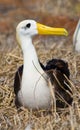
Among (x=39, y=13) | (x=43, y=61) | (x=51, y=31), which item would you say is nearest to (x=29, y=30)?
(x=51, y=31)

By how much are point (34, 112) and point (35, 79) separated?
1.01ft

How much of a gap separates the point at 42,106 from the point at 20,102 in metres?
0.22

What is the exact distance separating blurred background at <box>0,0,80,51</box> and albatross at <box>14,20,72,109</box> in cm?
460

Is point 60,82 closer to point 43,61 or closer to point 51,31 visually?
point 51,31

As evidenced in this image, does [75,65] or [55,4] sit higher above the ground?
[55,4]

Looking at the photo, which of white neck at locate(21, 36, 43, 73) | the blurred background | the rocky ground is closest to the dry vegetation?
the rocky ground

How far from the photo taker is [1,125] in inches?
203

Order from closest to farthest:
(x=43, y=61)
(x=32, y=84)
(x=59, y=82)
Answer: (x=32, y=84), (x=59, y=82), (x=43, y=61)

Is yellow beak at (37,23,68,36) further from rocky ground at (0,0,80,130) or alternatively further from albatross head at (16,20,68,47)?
rocky ground at (0,0,80,130)

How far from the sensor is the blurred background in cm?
1072

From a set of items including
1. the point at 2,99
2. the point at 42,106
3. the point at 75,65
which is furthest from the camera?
the point at 75,65

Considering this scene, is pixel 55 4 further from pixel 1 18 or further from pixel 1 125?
pixel 1 125

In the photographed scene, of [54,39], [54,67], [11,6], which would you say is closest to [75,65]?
[54,67]

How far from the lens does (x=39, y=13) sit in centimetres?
1149
